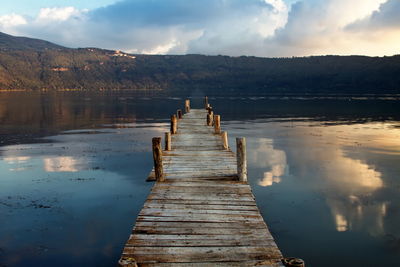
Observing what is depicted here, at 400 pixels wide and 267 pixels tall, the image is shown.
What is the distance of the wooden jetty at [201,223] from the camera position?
6453 millimetres

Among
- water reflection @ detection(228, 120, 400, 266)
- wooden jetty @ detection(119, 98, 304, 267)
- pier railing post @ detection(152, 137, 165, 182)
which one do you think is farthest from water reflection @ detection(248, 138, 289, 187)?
pier railing post @ detection(152, 137, 165, 182)

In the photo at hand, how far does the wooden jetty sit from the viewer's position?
254 inches

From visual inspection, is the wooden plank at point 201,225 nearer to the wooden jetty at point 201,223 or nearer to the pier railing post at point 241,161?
the wooden jetty at point 201,223

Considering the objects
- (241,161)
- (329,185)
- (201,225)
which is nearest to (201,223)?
(201,225)

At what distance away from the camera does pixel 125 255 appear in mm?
6508

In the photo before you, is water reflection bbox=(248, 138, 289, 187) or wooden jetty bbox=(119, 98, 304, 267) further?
water reflection bbox=(248, 138, 289, 187)

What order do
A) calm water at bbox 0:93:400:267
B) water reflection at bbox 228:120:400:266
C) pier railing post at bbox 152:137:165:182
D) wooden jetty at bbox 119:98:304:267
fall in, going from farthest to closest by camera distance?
1. water reflection at bbox 228:120:400:266
2. pier railing post at bbox 152:137:165:182
3. calm water at bbox 0:93:400:267
4. wooden jetty at bbox 119:98:304:267

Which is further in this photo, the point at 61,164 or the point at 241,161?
the point at 61,164

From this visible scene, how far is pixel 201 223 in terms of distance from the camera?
25.8 feet

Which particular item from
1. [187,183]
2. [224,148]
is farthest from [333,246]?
[224,148]

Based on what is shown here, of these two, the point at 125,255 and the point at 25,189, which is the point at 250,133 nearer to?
the point at 25,189

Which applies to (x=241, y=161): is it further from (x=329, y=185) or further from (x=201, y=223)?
(x=329, y=185)

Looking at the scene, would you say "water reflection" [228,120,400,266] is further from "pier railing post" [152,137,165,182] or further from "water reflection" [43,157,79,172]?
"water reflection" [43,157,79,172]

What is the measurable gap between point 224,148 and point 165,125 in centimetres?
Answer: 2499
